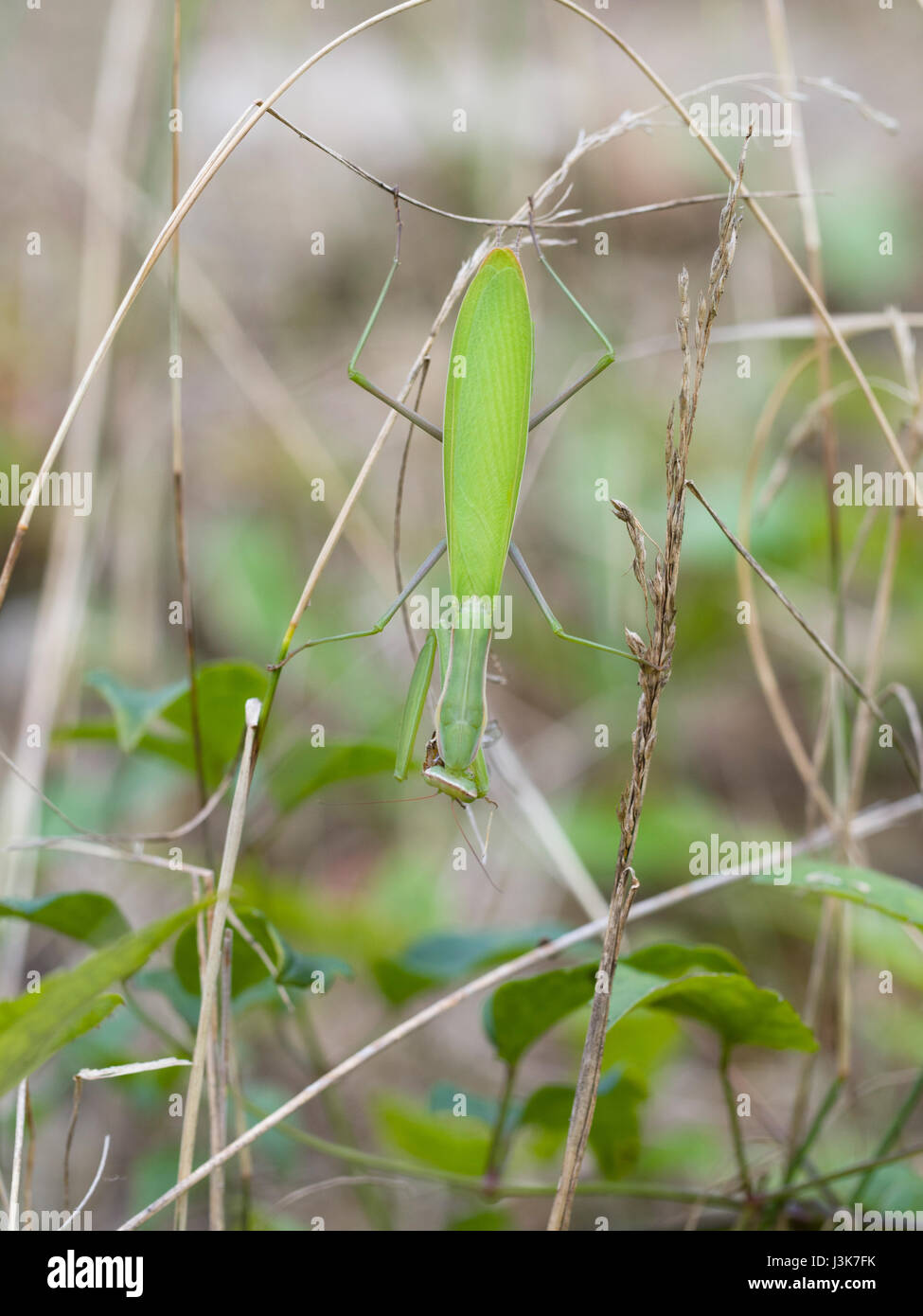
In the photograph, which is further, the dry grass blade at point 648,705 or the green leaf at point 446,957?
the green leaf at point 446,957

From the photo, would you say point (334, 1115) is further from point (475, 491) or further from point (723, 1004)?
point (475, 491)

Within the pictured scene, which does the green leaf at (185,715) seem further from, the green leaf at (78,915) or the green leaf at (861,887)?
the green leaf at (861,887)

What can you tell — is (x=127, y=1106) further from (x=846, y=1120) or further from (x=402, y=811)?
(x=846, y=1120)

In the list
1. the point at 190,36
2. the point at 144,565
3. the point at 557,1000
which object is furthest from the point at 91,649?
the point at 557,1000

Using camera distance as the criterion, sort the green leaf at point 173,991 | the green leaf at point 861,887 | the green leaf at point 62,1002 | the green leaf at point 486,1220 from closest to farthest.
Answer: the green leaf at point 62,1002, the green leaf at point 861,887, the green leaf at point 173,991, the green leaf at point 486,1220

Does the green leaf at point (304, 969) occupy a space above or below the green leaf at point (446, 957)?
above

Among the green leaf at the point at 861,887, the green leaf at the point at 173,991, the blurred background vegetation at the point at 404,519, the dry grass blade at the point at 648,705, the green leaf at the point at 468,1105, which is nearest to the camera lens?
the dry grass blade at the point at 648,705

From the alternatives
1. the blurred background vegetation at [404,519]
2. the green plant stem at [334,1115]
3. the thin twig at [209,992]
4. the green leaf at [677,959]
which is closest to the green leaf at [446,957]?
Result: the blurred background vegetation at [404,519]
